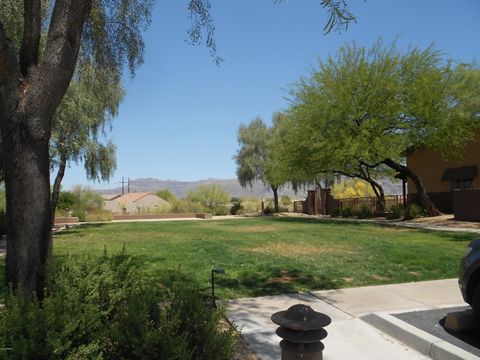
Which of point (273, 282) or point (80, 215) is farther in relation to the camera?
point (80, 215)

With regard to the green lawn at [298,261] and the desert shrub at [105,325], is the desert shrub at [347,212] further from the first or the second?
the desert shrub at [105,325]

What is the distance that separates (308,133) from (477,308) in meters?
20.9

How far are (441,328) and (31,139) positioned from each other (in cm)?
486

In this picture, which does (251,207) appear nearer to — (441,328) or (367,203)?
(367,203)

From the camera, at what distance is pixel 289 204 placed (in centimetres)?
5038

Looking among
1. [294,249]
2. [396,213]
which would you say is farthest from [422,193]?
[294,249]

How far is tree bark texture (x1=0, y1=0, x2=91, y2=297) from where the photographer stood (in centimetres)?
415

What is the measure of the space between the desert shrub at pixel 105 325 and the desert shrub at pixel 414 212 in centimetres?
2404

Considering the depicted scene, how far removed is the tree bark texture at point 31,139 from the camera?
415 cm

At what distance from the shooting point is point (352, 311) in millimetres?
6223

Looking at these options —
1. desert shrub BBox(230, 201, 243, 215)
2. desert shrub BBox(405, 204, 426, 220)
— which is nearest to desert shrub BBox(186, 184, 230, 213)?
desert shrub BBox(230, 201, 243, 215)

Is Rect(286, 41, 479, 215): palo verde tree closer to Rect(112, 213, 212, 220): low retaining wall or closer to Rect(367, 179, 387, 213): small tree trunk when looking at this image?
Rect(367, 179, 387, 213): small tree trunk

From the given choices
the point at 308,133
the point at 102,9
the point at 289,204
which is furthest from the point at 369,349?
the point at 289,204

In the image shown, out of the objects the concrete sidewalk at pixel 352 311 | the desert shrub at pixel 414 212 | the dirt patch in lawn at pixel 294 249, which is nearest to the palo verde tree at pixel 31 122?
the concrete sidewalk at pixel 352 311
